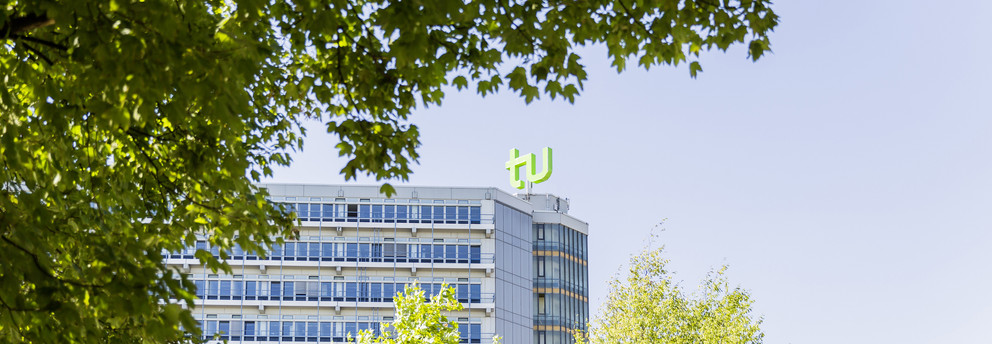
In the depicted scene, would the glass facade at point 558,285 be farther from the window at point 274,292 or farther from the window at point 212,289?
the window at point 212,289

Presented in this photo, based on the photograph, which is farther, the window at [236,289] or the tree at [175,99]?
the window at [236,289]

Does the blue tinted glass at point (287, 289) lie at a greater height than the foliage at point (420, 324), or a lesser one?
greater

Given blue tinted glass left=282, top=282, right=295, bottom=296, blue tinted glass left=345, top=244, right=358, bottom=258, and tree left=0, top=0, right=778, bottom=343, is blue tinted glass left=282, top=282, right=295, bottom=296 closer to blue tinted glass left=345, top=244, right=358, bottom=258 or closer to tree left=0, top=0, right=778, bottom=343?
blue tinted glass left=345, top=244, right=358, bottom=258

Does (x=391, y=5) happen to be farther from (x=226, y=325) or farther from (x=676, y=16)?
(x=226, y=325)

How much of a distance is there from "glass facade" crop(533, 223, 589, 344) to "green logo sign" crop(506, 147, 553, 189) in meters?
3.83

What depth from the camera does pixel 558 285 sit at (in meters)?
87.6

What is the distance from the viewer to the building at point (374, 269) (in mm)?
79062

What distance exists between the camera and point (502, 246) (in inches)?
3268

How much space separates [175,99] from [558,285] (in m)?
81.9

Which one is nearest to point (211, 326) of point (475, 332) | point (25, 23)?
point (475, 332)

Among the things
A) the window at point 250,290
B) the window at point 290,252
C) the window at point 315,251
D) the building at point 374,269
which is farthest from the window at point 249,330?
the window at point 315,251

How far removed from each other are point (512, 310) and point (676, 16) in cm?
7546

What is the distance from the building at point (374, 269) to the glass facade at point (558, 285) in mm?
284

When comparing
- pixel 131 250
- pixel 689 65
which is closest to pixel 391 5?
pixel 131 250
